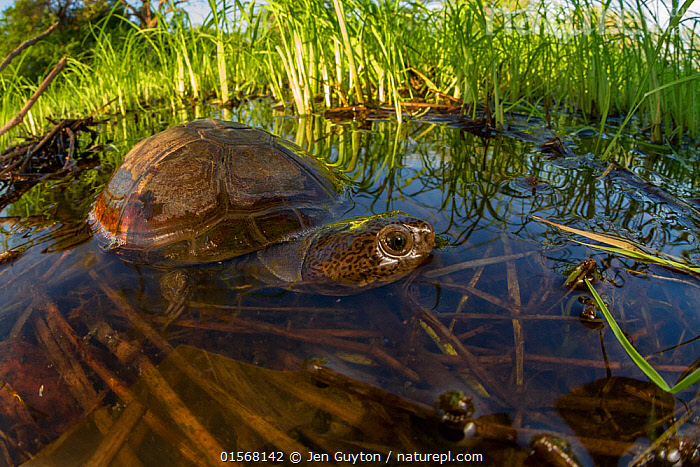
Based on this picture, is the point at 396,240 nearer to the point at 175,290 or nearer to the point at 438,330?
the point at 438,330

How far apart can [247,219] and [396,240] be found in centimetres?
67

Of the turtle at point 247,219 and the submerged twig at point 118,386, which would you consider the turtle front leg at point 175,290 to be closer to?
the turtle at point 247,219

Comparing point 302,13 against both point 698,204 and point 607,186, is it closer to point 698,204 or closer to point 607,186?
point 607,186

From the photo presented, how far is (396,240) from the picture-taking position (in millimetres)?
1444

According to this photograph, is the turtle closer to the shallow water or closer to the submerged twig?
the shallow water

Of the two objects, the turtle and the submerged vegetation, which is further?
the submerged vegetation

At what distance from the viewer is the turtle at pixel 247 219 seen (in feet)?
4.78

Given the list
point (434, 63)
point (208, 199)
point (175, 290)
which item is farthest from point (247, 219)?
point (434, 63)

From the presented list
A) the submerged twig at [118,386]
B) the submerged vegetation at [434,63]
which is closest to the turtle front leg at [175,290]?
the submerged twig at [118,386]

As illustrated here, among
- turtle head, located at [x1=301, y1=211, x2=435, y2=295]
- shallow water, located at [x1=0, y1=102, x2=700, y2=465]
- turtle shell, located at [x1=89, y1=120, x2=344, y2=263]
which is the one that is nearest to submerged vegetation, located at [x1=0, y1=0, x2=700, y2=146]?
shallow water, located at [x1=0, y1=102, x2=700, y2=465]

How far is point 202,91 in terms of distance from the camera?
22.1 feet

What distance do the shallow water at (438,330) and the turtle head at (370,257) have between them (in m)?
0.07

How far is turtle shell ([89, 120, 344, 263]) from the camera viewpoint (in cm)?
164

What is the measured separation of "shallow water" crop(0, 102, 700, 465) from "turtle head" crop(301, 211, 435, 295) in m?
0.07
